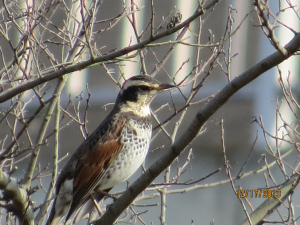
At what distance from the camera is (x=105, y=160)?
20.3 feet

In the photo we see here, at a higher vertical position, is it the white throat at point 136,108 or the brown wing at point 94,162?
the white throat at point 136,108

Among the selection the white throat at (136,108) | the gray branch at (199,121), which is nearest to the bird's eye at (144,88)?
the white throat at (136,108)

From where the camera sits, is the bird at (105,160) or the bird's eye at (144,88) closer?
the bird at (105,160)

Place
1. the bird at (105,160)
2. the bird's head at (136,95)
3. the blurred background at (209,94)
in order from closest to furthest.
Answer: the bird at (105,160)
the bird's head at (136,95)
the blurred background at (209,94)

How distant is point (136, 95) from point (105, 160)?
0.88 meters

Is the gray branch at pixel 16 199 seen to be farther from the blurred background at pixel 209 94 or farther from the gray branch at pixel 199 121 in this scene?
the blurred background at pixel 209 94

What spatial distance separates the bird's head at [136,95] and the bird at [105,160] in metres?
0.01

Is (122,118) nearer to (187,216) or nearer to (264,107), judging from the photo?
(187,216)

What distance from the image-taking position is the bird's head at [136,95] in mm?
6418

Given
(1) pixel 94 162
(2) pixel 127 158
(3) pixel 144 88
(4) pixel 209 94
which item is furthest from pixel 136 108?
(4) pixel 209 94

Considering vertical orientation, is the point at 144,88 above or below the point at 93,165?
above

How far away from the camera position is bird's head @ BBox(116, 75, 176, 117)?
6418 mm

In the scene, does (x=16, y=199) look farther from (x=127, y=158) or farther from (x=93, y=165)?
(x=127, y=158)

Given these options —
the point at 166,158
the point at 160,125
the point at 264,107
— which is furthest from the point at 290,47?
the point at 264,107
